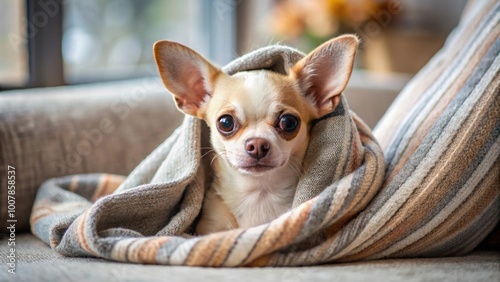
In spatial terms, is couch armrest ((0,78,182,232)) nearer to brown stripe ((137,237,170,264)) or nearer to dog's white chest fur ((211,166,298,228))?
dog's white chest fur ((211,166,298,228))

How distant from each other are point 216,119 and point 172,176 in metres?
0.15

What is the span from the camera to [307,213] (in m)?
1.03

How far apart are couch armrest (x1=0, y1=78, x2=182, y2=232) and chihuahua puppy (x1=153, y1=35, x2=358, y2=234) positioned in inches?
18.3

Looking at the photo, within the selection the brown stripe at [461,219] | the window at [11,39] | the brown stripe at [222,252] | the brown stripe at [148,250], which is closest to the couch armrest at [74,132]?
the window at [11,39]

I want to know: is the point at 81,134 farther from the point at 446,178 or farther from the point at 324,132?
the point at 446,178

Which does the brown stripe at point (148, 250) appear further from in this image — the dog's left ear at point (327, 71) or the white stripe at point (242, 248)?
the dog's left ear at point (327, 71)

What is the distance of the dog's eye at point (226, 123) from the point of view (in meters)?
1.24

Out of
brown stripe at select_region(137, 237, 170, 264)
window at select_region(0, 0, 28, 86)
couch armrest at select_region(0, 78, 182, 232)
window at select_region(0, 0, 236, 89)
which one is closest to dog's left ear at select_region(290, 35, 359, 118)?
brown stripe at select_region(137, 237, 170, 264)

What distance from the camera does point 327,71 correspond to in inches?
50.4

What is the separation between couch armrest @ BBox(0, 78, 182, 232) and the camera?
153 centimetres

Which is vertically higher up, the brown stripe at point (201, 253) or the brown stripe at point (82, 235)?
the brown stripe at point (201, 253)

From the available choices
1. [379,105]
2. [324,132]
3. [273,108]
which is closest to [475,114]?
[324,132]

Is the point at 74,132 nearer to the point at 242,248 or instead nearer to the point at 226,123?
the point at 226,123

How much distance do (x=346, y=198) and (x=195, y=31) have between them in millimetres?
2190
